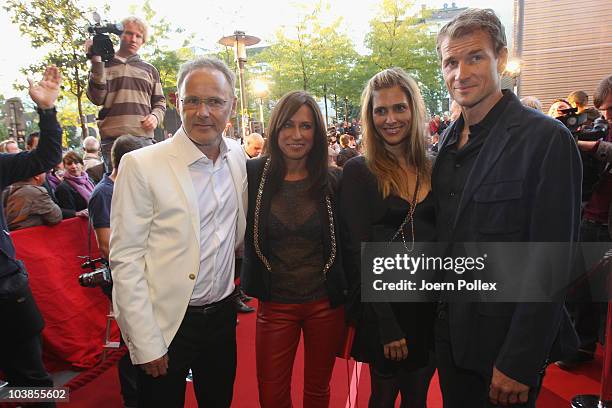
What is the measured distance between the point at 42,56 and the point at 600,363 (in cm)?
1730

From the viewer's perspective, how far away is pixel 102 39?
322 centimetres

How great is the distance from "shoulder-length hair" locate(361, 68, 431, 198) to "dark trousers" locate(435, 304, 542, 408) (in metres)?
0.72

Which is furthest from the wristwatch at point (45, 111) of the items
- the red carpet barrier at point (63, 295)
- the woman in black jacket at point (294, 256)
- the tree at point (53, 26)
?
the tree at point (53, 26)

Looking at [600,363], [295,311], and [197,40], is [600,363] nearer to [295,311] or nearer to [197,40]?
[295,311]

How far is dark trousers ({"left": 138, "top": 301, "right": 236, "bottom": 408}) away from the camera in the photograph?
1954mm

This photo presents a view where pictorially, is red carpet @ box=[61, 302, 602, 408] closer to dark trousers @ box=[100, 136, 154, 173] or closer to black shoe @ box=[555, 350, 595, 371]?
black shoe @ box=[555, 350, 595, 371]

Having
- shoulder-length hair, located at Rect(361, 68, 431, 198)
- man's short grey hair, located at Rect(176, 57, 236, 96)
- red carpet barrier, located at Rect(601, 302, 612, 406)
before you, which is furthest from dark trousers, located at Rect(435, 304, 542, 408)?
red carpet barrier, located at Rect(601, 302, 612, 406)

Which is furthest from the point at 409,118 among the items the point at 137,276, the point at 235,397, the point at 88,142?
the point at 88,142

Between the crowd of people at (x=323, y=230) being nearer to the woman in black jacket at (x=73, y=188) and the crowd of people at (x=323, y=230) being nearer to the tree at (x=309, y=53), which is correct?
the woman in black jacket at (x=73, y=188)

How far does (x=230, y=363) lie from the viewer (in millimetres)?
2207

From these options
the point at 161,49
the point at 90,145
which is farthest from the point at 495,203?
the point at 161,49

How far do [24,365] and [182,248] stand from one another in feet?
5.57

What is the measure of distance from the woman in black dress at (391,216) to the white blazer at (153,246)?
85cm

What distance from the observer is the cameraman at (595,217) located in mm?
3323
